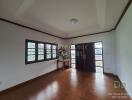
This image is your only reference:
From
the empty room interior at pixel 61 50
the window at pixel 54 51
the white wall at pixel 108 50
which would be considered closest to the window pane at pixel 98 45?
the empty room interior at pixel 61 50

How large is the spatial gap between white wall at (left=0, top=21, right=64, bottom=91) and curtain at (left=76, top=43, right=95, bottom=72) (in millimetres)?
3236

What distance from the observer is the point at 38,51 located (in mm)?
4703

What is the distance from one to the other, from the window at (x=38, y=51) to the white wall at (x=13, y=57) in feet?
0.74

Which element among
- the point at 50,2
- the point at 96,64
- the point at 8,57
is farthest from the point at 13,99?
the point at 96,64

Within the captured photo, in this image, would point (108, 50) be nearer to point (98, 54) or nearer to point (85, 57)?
point (98, 54)

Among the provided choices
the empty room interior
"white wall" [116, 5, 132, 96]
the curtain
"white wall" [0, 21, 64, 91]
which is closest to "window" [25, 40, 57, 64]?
the empty room interior

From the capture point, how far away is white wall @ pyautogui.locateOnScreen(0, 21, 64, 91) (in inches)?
119

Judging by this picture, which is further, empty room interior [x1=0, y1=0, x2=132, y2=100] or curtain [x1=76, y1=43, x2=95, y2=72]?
curtain [x1=76, y1=43, x2=95, y2=72]

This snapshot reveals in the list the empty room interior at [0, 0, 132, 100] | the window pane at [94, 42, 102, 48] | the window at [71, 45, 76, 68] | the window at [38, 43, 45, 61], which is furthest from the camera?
the window at [71, 45, 76, 68]

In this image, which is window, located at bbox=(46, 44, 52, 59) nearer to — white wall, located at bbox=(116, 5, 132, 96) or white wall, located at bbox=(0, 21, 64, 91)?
white wall, located at bbox=(0, 21, 64, 91)

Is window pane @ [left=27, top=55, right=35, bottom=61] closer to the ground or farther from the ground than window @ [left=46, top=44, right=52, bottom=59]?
closer to the ground

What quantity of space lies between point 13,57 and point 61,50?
350 centimetres

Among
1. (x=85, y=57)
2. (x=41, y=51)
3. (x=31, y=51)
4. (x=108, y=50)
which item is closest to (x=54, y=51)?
(x=41, y=51)

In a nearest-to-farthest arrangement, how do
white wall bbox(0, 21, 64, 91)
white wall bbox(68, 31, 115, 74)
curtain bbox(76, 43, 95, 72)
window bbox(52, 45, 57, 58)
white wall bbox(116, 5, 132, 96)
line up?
white wall bbox(116, 5, 132, 96) → white wall bbox(0, 21, 64, 91) → white wall bbox(68, 31, 115, 74) → curtain bbox(76, 43, 95, 72) → window bbox(52, 45, 57, 58)
